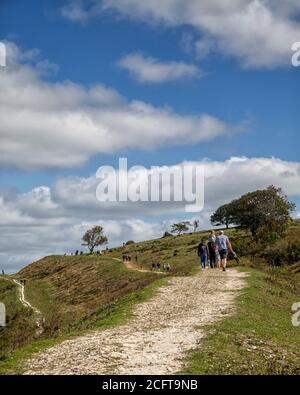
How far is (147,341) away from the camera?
51.5 ft

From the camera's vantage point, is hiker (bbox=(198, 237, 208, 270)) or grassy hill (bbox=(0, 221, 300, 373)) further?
hiker (bbox=(198, 237, 208, 270))

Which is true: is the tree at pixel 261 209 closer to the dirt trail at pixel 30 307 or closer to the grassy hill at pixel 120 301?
the grassy hill at pixel 120 301

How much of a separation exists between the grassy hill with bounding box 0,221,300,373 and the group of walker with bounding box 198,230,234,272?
1865 mm

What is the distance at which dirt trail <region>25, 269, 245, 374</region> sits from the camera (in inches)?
493

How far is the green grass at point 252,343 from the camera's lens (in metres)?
12.5

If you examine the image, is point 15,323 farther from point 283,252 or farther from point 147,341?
point 147,341

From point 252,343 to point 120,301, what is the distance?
13445 millimetres

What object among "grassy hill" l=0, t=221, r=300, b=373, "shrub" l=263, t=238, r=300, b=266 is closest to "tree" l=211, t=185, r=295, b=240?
"grassy hill" l=0, t=221, r=300, b=373

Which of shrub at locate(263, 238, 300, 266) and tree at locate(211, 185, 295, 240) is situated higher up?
tree at locate(211, 185, 295, 240)

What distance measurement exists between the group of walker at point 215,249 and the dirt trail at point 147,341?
28.2 ft

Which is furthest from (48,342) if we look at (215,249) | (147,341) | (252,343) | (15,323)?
(15,323)

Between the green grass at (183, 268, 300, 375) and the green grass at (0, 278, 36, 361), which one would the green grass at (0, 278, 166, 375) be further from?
the green grass at (0, 278, 36, 361)

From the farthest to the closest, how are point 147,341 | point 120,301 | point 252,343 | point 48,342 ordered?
point 120,301, point 48,342, point 147,341, point 252,343

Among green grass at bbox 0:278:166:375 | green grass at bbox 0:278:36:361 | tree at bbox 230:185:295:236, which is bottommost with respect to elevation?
green grass at bbox 0:278:36:361
